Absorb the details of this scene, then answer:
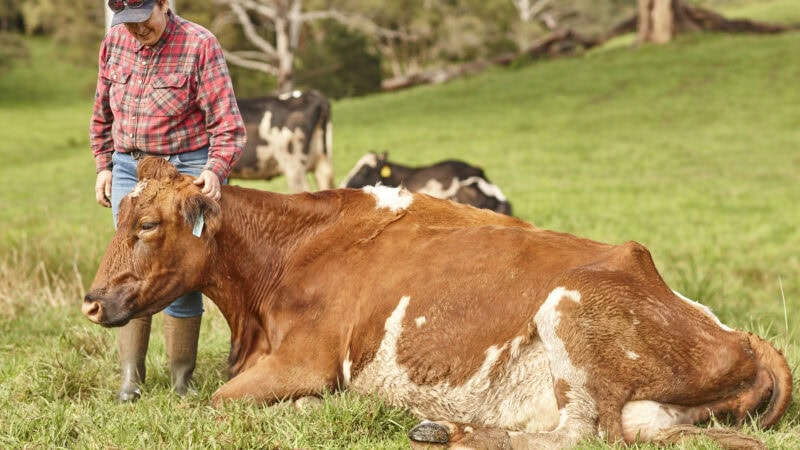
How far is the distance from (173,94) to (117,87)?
0.37 meters

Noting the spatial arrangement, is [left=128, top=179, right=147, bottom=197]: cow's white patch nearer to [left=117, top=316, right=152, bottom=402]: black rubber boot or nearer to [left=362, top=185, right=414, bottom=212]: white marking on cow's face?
[left=117, top=316, right=152, bottom=402]: black rubber boot

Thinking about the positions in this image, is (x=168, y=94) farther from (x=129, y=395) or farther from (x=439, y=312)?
(x=439, y=312)

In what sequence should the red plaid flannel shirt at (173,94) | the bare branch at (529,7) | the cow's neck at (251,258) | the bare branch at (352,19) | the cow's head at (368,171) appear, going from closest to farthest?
the cow's neck at (251,258), the red plaid flannel shirt at (173,94), the cow's head at (368,171), the bare branch at (352,19), the bare branch at (529,7)

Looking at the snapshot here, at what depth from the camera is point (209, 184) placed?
209 inches

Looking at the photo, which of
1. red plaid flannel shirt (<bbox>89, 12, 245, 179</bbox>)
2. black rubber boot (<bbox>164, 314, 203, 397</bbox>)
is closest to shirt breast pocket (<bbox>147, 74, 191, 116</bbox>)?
red plaid flannel shirt (<bbox>89, 12, 245, 179</bbox>)

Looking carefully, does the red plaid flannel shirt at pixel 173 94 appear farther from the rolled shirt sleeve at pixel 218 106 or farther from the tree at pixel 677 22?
the tree at pixel 677 22

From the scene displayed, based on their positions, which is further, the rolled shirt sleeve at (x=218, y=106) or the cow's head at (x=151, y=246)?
the rolled shirt sleeve at (x=218, y=106)

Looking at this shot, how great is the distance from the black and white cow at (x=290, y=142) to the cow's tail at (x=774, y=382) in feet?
37.9

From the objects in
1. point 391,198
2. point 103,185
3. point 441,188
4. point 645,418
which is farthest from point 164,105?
point 441,188

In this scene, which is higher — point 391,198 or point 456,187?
point 391,198

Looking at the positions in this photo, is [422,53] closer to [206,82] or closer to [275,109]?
[275,109]

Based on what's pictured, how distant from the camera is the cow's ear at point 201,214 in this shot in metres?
5.16

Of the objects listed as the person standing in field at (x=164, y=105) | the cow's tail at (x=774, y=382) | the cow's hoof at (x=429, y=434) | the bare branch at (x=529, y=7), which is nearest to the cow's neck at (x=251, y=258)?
the person standing in field at (x=164, y=105)

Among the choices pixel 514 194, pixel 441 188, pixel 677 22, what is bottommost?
pixel 514 194
